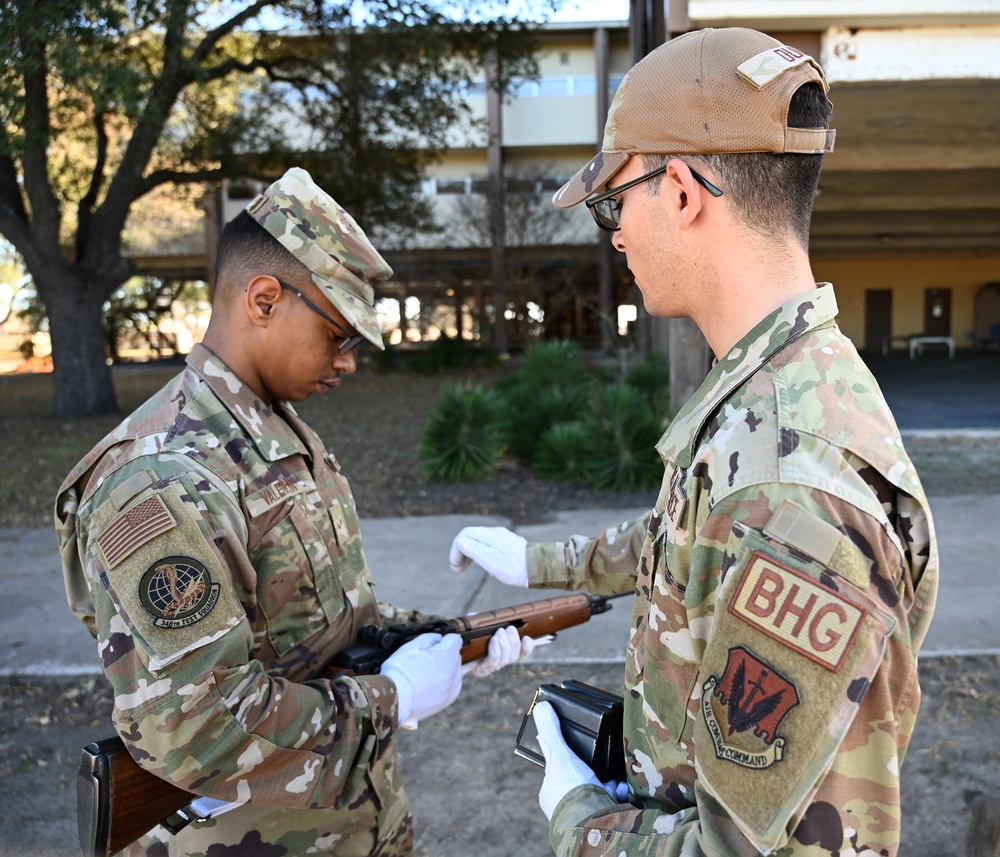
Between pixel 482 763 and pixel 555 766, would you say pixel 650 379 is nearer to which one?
pixel 482 763

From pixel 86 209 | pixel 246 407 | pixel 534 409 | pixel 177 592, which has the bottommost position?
pixel 534 409

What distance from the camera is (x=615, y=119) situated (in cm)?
134

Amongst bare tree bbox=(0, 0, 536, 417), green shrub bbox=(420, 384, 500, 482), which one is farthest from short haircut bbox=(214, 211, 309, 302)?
bare tree bbox=(0, 0, 536, 417)

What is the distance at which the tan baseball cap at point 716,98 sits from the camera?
1.23 m

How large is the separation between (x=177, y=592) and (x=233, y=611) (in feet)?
0.33

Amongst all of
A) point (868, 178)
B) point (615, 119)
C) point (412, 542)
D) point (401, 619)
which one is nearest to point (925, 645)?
point (401, 619)

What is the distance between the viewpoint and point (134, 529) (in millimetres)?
1512

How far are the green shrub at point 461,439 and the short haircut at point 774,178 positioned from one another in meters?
7.01

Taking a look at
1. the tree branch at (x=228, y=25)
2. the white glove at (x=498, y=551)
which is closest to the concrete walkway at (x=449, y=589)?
the white glove at (x=498, y=551)

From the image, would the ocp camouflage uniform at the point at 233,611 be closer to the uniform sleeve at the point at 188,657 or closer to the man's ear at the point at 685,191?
the uniform sleeve at the point at 188,657

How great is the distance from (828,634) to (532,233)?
71.5 feet

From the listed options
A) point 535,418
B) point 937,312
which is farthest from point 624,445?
point 937,312

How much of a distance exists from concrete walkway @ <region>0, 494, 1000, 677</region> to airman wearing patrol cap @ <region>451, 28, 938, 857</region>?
3063 mm

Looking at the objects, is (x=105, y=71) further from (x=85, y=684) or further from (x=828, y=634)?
(x=828, y=634)
